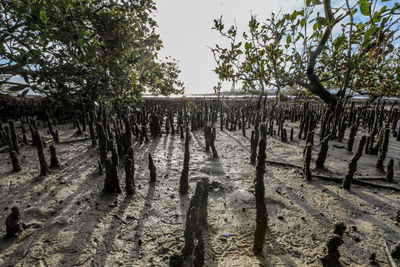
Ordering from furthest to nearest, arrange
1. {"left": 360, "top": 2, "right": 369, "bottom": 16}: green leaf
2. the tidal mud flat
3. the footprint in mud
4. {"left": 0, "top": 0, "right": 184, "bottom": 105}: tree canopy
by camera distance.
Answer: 1. the footprint in mud
2. {"left": 0, "top": 0, "right": 184, "bottom": 105}: tree canopy
3. the tidal mud flat
4. {"left": 360, "top": 2, "right": 369, "bottom": 16}: green leaf

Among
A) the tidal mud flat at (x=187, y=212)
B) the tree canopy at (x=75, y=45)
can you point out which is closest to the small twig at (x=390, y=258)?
the tidal mud flat at (x=187, y=212)

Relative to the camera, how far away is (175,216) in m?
1.90

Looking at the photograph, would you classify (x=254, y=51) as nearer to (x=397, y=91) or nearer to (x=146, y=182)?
(x=146, y=182)

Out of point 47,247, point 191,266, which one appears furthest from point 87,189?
point 191,266

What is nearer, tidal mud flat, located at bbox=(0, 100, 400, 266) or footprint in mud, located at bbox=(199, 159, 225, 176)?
tidal mud flat, located at bbox=(0, 100, 400, 266)

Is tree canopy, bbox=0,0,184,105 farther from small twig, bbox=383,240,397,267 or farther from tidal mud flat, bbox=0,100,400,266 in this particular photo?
small twig, bbox=383,240,397,267

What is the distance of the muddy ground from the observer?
1428mm

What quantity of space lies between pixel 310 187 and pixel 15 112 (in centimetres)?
1050

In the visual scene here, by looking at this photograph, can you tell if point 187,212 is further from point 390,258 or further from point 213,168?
point 213,168

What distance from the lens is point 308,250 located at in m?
1.48

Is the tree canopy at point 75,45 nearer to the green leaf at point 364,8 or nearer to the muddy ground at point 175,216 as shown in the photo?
the muddy ground at point 175,216

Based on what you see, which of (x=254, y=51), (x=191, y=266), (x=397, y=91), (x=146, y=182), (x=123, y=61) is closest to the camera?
(x=191, y=266)

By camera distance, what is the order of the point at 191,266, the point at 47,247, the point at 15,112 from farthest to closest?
1. the point at 15,112
2. the point at 47,247
3. the point at 191,266

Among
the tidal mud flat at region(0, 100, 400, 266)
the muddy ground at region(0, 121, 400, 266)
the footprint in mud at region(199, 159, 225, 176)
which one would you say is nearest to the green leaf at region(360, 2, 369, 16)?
the tidal mud flat at region(0, 100, 400, 266)
